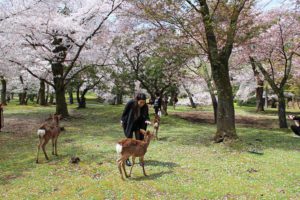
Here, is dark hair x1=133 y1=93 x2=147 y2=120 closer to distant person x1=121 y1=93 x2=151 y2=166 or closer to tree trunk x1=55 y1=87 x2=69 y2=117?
distant person x1=121 y1=93 x2=151 y2=166

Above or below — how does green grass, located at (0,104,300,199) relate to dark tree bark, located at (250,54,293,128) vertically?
below

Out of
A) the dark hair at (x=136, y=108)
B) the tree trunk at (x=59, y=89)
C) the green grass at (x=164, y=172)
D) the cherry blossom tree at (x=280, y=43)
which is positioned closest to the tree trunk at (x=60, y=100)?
the tree trunk at (x=59, y=89)

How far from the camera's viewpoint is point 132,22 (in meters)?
25.9

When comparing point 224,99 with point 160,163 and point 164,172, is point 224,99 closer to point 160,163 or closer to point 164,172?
point 160,163

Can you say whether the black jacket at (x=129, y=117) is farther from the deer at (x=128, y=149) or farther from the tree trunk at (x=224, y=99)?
the tree trunk at (x=224, y=99)

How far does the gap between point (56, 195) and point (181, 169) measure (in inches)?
150

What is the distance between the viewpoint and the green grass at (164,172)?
830 centimetres

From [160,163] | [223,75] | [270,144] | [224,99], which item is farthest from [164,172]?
[270,144]

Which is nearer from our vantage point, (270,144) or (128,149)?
(128,149)

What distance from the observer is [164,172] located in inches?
392

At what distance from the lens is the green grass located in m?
8.30

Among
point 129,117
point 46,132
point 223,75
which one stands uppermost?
point 223,75

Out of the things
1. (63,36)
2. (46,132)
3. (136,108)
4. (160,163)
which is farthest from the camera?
(63,36)

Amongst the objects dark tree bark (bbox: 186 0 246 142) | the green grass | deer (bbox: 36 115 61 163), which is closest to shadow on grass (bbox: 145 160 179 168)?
Result: the green grass
